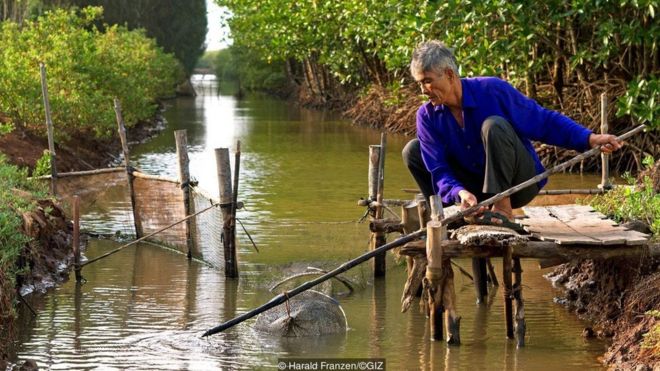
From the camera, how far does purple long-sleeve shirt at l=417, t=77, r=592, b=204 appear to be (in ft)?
26.0

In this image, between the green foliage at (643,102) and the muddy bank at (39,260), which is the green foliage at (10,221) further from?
the green foliage at (643,102)

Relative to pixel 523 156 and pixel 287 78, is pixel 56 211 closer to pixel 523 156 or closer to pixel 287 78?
pixel 523 156

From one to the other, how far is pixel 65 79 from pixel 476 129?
13.8 meters

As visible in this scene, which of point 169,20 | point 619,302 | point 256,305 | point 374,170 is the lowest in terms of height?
point 256,305

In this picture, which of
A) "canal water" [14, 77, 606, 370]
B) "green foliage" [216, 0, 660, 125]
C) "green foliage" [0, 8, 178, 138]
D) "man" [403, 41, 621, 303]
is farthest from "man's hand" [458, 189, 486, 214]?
"green foliage" [0, 8, 178, 138]

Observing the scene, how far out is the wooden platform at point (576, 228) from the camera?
25.7 ft

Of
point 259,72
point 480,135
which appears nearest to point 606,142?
point 480,135

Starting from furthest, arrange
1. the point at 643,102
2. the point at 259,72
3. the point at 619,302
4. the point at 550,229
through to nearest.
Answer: the point at 259,72 < the point at 643,102 < the point at 619,302 < the point at 550,229

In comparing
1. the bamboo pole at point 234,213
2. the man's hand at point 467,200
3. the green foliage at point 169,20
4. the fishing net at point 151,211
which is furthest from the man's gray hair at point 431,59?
the green foliage at point 169,20

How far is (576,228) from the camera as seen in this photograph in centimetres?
841

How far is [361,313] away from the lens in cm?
959

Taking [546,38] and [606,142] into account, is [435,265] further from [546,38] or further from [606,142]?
[546,38]

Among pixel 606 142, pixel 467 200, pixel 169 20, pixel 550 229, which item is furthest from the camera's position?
pixel 169 20

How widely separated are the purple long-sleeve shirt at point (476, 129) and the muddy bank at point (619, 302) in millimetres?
999
